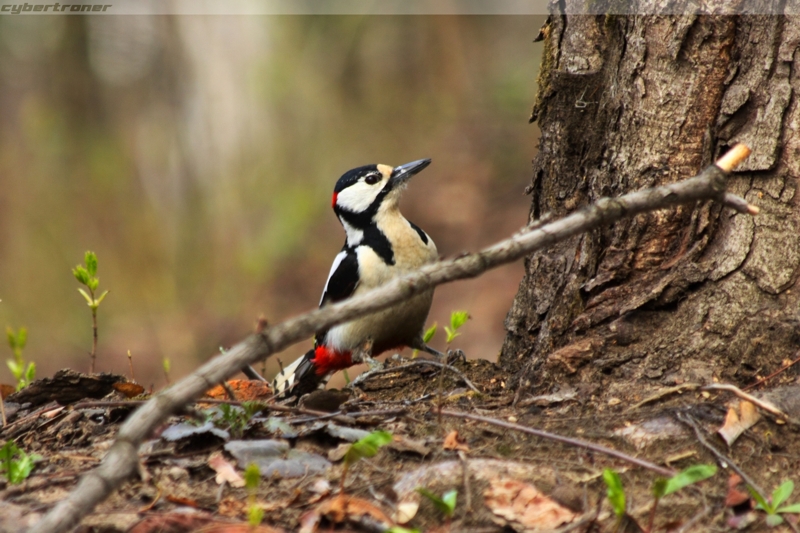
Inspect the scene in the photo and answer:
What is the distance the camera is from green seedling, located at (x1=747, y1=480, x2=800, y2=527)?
1.82m

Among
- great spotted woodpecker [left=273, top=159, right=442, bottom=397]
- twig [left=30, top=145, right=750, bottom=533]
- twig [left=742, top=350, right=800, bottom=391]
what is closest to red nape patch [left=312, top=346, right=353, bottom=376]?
great spotted woodpecker [left=273, top=159, right=442, bottom=397]

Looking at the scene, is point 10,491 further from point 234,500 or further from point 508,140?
point 508,140

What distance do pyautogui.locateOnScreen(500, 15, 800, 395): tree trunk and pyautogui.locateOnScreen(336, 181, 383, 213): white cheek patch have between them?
6.32ft

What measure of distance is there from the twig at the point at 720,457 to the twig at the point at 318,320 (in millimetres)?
637

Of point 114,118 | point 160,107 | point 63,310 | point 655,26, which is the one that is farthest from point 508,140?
point 655,26

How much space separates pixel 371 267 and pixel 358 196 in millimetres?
627

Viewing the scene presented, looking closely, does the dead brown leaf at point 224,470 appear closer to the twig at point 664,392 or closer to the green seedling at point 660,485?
the green seedling at point 660,485

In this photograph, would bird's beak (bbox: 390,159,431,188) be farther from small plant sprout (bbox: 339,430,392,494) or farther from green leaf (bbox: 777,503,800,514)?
green leaf (bbox: 777,503,800,514)

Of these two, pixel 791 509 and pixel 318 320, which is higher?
pixel 318 320

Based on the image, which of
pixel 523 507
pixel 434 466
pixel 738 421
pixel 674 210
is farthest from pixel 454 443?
pixel 674 210

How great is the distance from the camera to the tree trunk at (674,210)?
257cm

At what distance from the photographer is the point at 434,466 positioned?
6.95 ft

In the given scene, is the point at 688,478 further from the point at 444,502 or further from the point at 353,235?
the point at 353,235

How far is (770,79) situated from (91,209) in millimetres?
9485
